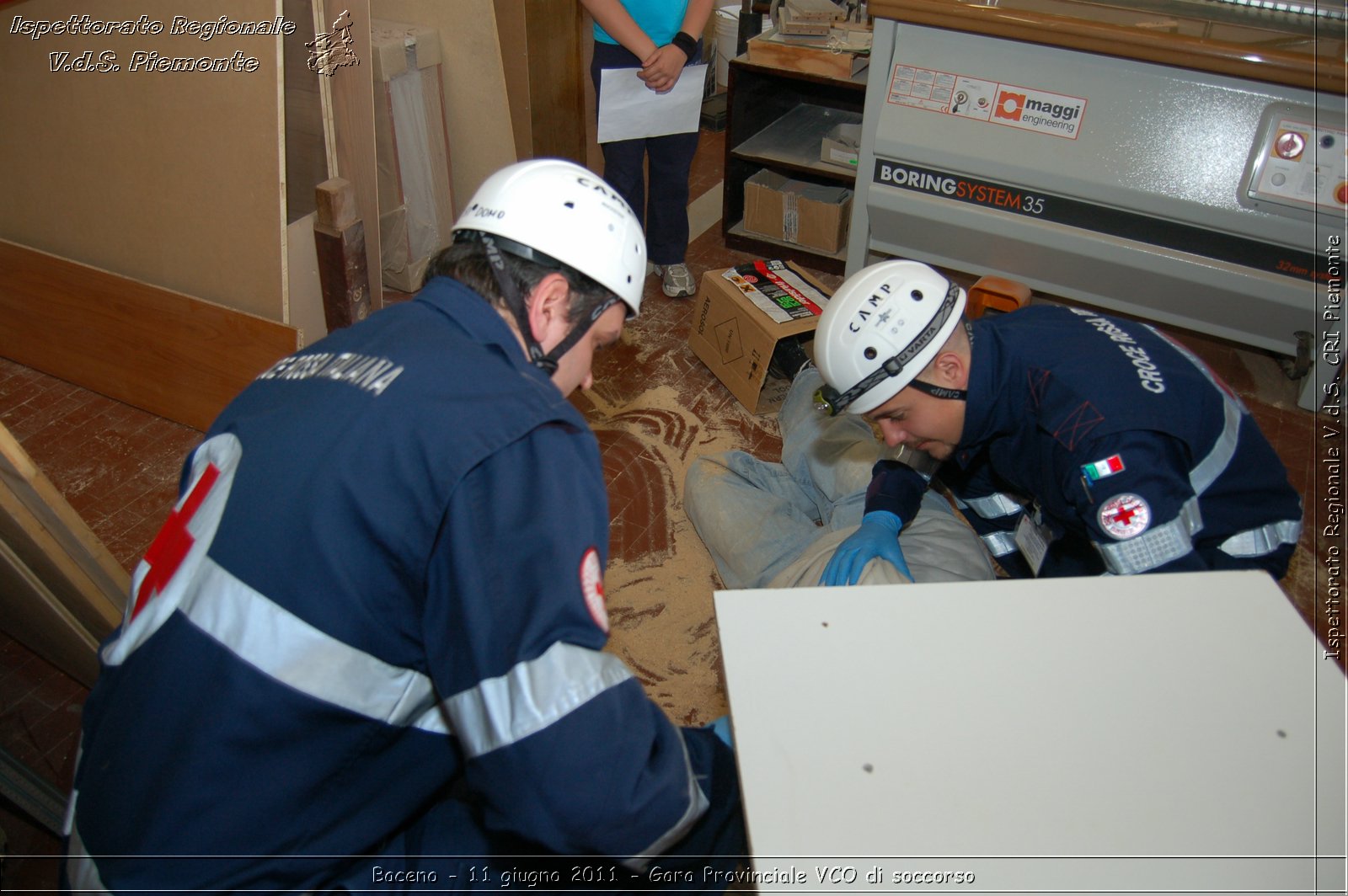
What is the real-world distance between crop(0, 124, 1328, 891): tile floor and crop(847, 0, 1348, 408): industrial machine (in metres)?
0.35

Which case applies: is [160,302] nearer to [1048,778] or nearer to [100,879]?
[100,879]

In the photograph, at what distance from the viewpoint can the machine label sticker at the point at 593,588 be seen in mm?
965

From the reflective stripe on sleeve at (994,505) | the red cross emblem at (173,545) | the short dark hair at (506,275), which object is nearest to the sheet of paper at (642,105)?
the reflective stripe on sleeve at (994,505)

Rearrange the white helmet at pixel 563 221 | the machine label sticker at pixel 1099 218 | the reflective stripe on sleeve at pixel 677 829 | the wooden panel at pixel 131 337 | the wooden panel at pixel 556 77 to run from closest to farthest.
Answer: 1. the reflective stripe on sleeve at pixel 677 829
2. the white helmet at pixel 563 221
3. the machine label sticker at pixel 1099 218
4. the wooden panel at pixel 131 337
5. the wooden panel at pixel 556 77

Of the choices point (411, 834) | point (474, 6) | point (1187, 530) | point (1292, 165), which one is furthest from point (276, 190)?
point (1292, 165)

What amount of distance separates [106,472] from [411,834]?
73.8 inches

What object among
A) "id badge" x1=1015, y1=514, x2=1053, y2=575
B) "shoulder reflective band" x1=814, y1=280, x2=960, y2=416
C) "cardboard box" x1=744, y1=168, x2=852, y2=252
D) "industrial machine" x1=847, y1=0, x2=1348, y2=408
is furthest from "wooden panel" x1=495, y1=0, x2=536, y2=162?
"id badge" x1=1015, y1=514, x2=1053, y2=575

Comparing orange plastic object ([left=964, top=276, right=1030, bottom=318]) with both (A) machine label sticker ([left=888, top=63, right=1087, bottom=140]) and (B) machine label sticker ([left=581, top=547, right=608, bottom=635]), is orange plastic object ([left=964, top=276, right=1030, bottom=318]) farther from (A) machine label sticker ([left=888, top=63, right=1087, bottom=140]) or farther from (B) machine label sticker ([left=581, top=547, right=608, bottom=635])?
(B) machine label sticker ([left=581, top=547, right=608, bottom=635])

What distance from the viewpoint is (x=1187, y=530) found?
59.4 inches

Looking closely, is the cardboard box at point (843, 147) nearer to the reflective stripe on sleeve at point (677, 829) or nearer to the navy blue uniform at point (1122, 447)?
the navy blue uniform at point (1122, 447)

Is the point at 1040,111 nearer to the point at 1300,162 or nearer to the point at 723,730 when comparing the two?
the point at 1300,162

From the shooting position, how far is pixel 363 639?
100 cm

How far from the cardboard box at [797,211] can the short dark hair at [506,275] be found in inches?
→ 91.8

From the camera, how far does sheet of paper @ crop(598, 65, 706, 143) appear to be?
2.99 m
